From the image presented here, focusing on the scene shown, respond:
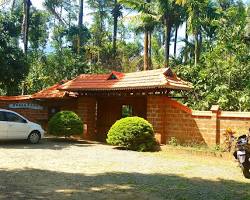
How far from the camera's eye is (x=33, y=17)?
4191 centimetres

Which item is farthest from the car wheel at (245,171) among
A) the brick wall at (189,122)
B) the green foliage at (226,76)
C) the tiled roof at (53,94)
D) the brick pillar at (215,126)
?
the tiled roof at (53,94)

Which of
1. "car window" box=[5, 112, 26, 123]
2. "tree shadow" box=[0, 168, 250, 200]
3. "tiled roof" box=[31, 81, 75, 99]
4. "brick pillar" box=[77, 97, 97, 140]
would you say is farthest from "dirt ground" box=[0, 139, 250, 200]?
"tiled roof" box=[31, 81, 75, 99]

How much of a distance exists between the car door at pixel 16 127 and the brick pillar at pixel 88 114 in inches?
173

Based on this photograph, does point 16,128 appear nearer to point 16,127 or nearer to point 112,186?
point 16,127

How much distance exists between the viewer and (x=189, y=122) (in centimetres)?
1753

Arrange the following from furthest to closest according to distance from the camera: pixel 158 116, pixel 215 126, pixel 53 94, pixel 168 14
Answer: pixel 168 14 → pixel 53 94 → pixel 158 116 → pixel 215 126

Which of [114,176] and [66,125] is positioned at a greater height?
[66,125]

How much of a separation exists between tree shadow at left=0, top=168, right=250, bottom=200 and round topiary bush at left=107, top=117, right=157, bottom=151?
570cm

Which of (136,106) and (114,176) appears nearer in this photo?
(114,176)

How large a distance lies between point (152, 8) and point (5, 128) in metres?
18.1

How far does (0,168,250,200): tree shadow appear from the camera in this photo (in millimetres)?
8578

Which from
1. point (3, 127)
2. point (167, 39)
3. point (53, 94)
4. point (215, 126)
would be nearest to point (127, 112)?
point (53, 94)

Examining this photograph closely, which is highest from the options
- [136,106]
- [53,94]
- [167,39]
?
[167,39]

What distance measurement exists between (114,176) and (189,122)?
288 inches
